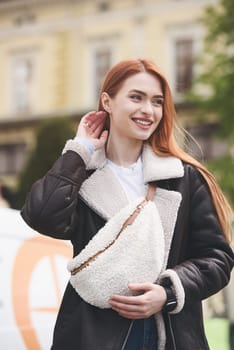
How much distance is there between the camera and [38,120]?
31234mm

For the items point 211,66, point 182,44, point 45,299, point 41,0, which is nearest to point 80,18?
point 41,0

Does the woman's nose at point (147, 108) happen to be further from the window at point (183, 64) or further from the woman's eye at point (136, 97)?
the window at point (183, 64)

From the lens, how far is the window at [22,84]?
32.1 metres

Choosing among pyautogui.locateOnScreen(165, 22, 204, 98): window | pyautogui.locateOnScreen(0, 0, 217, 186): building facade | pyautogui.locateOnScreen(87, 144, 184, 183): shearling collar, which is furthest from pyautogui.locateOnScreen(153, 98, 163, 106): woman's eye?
pyautogui.locateOnScreen(165, 22, 204, 98): window

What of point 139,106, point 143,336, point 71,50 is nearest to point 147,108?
point 139,106

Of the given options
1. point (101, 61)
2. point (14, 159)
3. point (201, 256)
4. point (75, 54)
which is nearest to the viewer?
point (201, 256)

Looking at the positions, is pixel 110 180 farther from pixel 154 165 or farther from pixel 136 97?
pixel 136 97

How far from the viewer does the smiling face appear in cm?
256

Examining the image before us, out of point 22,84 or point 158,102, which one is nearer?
point 158,102

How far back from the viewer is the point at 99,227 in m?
2.48

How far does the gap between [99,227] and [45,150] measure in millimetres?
22403

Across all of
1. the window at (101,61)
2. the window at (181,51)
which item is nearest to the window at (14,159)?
the window at (101,61)

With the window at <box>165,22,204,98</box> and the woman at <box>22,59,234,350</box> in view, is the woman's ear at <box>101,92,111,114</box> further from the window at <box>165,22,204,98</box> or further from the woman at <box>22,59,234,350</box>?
the window at <box>165,22,204,98</box>

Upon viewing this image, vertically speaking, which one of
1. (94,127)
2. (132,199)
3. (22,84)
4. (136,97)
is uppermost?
(136,97)
